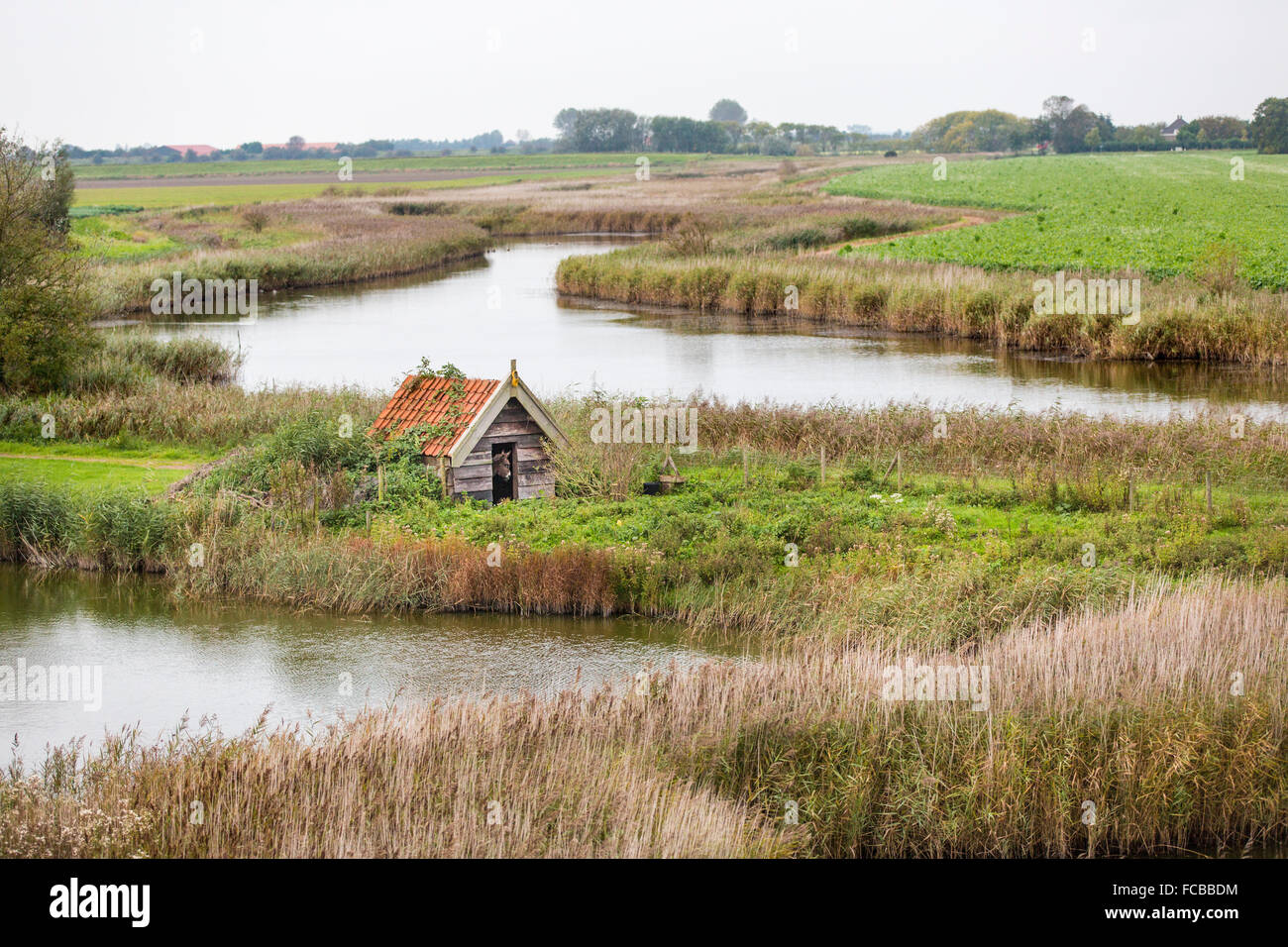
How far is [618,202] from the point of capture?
93.7 meters

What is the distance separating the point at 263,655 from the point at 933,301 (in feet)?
99.2

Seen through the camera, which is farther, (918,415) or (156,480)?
(918,415)

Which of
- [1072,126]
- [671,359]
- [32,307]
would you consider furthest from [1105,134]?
[32,307]

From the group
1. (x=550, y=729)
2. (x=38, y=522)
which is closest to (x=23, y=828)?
(x=550, y=729)

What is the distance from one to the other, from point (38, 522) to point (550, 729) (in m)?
11.1

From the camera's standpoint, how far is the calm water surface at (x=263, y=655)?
12414 millimetres

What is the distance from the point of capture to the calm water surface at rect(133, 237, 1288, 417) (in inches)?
1153

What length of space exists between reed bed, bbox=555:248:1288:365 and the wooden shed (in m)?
21.1

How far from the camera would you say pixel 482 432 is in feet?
58.1

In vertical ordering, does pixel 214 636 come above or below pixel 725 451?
below

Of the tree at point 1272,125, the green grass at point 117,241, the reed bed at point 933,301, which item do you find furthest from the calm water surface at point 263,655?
the tree at point 1272,125

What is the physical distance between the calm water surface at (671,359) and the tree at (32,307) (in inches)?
165

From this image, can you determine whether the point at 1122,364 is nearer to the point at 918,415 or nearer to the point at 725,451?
the point at 918,415
